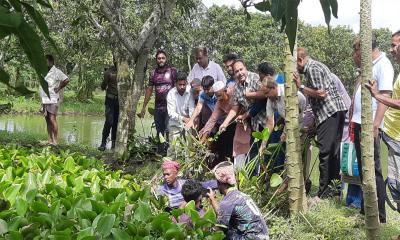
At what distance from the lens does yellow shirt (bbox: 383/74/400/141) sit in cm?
377

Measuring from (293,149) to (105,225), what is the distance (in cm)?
180

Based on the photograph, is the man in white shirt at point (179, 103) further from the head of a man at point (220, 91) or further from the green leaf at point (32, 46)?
the green leaf at point (32, 46)

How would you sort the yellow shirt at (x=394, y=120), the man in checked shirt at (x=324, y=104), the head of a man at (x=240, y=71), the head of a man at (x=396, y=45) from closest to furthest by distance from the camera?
the head of a man at (x=396, y=45) < the yellow shirt at (x=394, y=120) < the man in checked shirt at (x=324, y=104) < the head of a man at (x=240, y=71)

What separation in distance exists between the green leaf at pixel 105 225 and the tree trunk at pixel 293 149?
1.75 m

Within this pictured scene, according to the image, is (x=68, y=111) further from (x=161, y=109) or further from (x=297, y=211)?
(x=297, y=211)

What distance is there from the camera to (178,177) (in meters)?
4.84

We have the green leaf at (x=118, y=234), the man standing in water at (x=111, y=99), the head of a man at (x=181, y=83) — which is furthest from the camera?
the man standing in water at (x=111, y=99)

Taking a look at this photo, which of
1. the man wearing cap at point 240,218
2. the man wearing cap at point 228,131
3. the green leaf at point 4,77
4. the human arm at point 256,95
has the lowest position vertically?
the man wearing cap at point 240,218

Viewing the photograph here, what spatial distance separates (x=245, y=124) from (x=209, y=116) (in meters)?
0.73

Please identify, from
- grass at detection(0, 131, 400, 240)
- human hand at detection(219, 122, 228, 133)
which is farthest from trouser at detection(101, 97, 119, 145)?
Result: grass at detection(0, 131, 400, 240)

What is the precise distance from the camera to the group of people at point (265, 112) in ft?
12.2

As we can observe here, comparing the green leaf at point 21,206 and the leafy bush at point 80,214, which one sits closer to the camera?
the leafy bush at point 80,214

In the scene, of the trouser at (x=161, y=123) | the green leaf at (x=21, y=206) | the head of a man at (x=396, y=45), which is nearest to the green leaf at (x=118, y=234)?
the green leaf at (x=21, y=206)

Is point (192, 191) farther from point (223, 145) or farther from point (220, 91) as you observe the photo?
point (223, 145)
